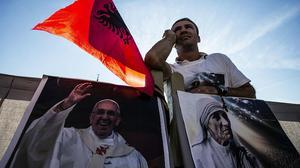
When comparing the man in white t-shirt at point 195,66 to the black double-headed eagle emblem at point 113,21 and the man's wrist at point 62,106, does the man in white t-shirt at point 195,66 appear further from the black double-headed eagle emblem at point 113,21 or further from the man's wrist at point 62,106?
the man's wrist at point 62,106

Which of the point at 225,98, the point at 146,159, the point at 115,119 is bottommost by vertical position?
the point at 146,159

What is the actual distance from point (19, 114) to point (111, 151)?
779mm

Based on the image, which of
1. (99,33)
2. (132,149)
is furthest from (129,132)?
(99,33)

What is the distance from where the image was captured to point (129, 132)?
1.94 ft

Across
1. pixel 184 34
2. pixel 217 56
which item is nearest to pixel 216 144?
pixel 217 56

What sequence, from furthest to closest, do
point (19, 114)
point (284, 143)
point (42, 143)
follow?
point (19, 114)
point (284, 143)
point (42, 143)

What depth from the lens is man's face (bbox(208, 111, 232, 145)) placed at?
26.0 inches

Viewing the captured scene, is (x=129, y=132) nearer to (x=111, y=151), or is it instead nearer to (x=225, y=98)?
(x=111, y=151)

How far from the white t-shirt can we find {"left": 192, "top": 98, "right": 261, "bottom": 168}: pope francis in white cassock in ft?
1.15

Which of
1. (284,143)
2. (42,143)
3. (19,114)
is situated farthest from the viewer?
(19,114)

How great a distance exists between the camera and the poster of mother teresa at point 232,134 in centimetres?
60

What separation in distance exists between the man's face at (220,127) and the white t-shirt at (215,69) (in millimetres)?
353

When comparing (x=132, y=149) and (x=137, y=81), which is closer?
(x=132, y=149)

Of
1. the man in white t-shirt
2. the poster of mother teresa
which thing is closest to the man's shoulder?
the man in white t-shirt
